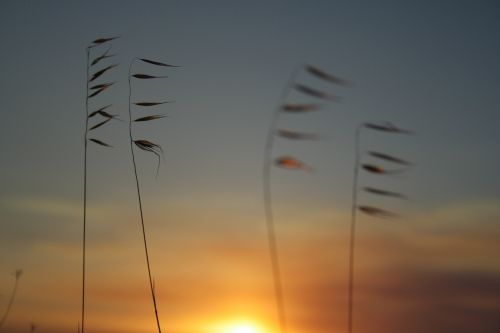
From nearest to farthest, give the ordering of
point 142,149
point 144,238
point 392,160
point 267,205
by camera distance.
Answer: point 267,205 → point 392,160 → point 144,238 → point 142,149

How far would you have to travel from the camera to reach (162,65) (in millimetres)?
3586

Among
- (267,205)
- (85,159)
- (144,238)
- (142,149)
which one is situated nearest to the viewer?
(267,205)

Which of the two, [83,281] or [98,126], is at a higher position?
[98,126]

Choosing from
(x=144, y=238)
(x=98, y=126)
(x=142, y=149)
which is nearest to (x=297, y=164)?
(x=144, y=238)

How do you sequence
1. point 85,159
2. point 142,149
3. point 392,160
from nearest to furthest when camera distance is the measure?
point 392,160 → point 142,149 → point 85,159

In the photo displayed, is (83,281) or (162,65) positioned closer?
(162,65)

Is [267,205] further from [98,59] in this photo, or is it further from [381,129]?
[98,59]

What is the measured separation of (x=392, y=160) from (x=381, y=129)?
0.55ft

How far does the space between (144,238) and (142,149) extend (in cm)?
60

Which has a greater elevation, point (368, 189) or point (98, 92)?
point (98, 92)

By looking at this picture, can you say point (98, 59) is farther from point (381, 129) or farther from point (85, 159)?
point (381, 129)

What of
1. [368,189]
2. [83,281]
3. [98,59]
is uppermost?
[98,59]

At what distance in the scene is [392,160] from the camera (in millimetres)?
2857

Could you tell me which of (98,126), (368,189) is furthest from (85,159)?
(368,189)
